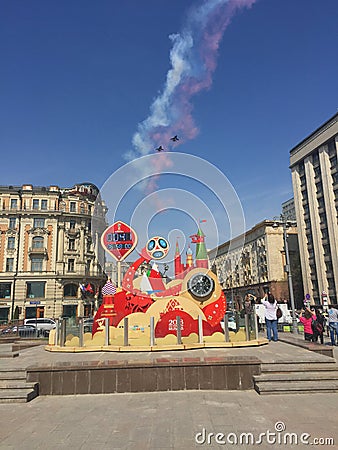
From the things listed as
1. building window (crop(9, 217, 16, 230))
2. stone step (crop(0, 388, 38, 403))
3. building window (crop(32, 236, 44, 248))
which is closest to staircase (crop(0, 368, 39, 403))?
stone step (crop(0, 388, 38, 403))

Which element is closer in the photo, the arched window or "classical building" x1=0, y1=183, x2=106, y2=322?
"classical building" x1=0, y1=183, x2=106, y2=322

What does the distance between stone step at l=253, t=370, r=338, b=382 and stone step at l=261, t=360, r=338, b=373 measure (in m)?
0.10

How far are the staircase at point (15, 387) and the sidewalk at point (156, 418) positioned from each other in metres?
0.21

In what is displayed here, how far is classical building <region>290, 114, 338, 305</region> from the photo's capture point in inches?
1764

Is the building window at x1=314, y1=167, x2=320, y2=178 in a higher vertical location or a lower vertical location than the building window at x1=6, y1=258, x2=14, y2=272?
higher

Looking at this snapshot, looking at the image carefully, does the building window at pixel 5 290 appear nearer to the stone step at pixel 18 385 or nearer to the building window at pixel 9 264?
the building window at pixel 9 264

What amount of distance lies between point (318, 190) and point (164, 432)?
4859cm

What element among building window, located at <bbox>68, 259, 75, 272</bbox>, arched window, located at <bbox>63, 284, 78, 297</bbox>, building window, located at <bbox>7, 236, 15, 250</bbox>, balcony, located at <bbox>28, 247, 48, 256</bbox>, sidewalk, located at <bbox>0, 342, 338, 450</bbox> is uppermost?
building window, located at <bbox>7, 236, 15, 250</bbox>

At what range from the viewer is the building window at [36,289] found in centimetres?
4403

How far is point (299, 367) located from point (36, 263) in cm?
4233

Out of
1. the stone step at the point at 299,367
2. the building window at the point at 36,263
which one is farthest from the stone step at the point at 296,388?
the building window at the point at 36,263

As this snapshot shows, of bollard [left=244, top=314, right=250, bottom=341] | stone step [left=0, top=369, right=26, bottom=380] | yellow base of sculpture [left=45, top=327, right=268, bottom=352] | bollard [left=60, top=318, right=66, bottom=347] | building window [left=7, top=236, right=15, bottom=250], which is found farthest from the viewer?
building window [left=7, top=236, right=15, bottom=250]

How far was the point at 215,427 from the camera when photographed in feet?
19.5

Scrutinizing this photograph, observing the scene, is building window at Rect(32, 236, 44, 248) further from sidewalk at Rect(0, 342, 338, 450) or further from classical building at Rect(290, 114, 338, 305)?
sidewalk at Rect(0, 342, 338, 450)
